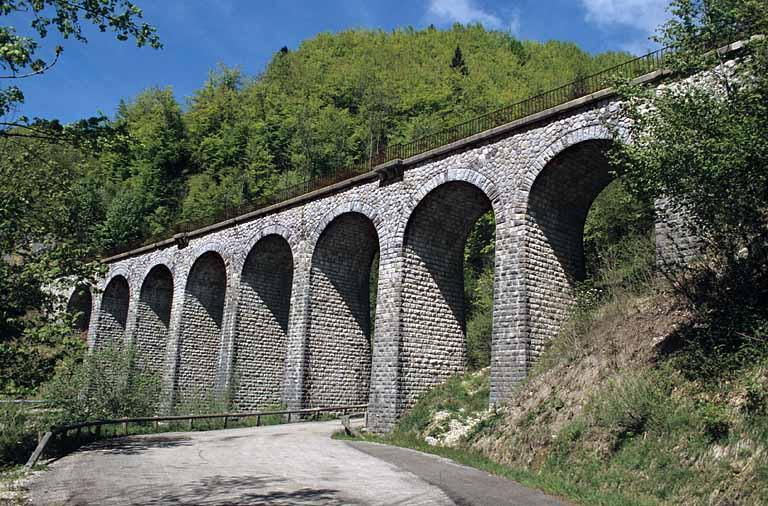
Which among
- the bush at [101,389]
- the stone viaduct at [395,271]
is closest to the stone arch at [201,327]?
the stone viaduct at [395,271]

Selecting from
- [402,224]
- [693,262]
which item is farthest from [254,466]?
[402,224]

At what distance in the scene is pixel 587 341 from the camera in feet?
49.2

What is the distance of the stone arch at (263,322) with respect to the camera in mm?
26953

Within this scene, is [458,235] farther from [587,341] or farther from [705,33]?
[705,33]

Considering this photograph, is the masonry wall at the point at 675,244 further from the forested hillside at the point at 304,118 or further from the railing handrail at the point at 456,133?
the forested hillside at the point at 304,118

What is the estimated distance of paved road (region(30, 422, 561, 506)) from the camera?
8.44 m

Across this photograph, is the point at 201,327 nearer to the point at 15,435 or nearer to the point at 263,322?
the point at 263,322

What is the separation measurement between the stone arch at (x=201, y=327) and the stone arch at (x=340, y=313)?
7.31m

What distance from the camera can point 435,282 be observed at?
69.5ft

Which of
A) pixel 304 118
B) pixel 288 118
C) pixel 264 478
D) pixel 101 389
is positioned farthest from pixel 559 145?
pixel 288 118

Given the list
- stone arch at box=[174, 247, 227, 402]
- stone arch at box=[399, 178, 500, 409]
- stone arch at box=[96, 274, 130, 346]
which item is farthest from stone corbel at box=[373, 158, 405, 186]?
stone arch at box=[96, 274, 130, 346]

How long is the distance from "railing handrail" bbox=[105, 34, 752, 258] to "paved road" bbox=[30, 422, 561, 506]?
28.2 ft

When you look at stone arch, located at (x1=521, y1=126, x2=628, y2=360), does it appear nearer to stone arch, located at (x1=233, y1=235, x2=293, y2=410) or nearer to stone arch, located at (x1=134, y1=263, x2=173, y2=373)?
stone arch, located at (x1=233, y1=235, x2=293, y2=410)

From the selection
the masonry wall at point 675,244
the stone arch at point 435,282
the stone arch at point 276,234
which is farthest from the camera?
the stone arch at point 276,234
